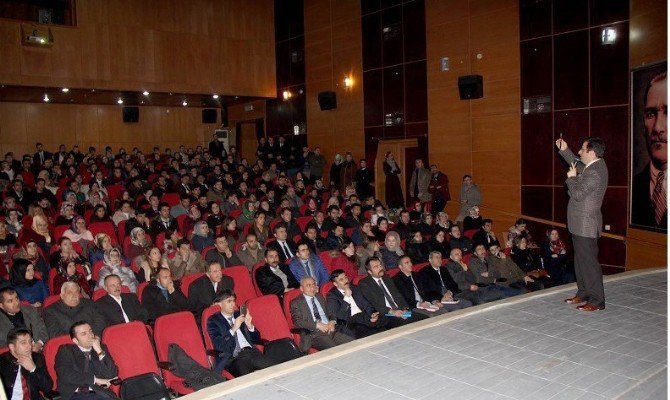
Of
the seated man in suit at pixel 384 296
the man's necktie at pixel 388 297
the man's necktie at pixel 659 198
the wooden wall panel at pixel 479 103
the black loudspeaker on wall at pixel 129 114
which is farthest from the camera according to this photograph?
the black loudspeaker on wall at pixel 129 114

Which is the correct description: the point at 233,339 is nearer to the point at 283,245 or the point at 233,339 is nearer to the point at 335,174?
the point at 283,245

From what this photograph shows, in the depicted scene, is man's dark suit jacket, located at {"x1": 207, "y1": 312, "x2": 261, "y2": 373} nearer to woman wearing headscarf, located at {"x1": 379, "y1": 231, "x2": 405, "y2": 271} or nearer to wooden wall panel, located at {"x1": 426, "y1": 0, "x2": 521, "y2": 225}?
woman wearing headscarf, located at {"x1": 379, "y1": 231, "x2": 405, "y2": 271}

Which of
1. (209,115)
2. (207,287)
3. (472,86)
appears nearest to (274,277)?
(207,287)

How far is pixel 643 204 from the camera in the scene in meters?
7.24

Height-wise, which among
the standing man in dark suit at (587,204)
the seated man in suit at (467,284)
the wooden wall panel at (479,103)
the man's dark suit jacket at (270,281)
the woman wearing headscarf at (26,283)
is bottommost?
the seated man in suit at (467,284)

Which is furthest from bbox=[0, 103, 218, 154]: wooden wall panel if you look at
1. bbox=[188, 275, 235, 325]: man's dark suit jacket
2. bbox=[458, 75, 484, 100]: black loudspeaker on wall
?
bbox=[188, 275, 235, 325]: man's dark suit jacket

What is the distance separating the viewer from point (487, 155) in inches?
365

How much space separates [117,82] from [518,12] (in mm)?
7251

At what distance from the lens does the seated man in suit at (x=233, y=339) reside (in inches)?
153

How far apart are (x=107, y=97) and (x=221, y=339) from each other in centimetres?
969

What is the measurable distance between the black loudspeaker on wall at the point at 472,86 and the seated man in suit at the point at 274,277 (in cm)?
497

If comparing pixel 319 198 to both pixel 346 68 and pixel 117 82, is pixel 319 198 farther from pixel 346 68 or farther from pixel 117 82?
pixel 117 82

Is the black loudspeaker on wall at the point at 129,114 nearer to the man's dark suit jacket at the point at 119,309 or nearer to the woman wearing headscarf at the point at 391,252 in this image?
the woman wearing headscarf at the point at 391,252

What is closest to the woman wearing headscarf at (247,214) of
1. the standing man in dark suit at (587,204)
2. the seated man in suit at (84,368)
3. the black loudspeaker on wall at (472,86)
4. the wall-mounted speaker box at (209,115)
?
the black loudspeaker on wall at (472,86)
